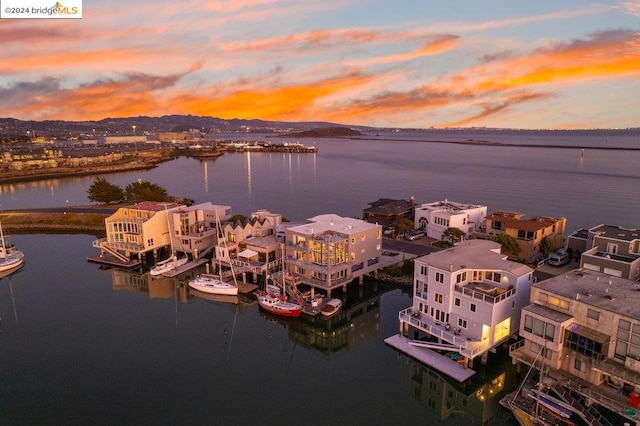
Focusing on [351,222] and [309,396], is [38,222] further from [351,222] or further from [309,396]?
[309,396]

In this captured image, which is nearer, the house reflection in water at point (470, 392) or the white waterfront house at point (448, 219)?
the house reflection in water at point (470, 392)

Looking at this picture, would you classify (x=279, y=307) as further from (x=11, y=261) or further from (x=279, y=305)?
(x=11, y=261)

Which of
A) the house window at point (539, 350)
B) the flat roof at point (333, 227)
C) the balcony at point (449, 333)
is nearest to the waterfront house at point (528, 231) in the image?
the flat roof at point (333, 227)

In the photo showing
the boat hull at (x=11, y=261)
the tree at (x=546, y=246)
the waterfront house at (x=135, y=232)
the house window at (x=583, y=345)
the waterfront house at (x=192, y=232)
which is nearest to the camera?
the house window at (x=583, y=345)

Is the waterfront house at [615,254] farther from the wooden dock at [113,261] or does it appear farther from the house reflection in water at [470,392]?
the wooden dock at [113,261]

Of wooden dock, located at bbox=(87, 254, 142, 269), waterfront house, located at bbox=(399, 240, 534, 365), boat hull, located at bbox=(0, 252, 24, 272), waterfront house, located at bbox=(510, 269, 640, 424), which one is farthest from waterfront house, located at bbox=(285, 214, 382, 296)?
boat hull, located at bbox=(0, 252, 24, 272)

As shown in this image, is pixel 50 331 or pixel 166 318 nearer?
pixel 50 331

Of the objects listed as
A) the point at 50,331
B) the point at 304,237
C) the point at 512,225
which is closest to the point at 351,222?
the point at 304,237

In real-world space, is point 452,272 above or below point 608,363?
above

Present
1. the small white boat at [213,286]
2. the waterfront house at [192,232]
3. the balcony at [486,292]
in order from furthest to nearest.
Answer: the waterfront house at [192,232]
the small white boat at [213,286]
the balcony at [486,292]
